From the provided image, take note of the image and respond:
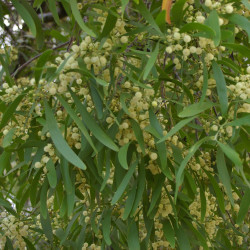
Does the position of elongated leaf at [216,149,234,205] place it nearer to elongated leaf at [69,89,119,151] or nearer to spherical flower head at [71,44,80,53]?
elongated leaf at [69,89,119,151]

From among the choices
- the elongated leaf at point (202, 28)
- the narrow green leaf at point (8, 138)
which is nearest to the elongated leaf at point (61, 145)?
the narrow green leaf at point (8, 138)

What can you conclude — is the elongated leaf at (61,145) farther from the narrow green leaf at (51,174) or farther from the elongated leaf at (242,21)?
the elongated leaf at (242,21)

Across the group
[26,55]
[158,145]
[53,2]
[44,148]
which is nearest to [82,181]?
[44,148]

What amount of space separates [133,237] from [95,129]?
0.31m

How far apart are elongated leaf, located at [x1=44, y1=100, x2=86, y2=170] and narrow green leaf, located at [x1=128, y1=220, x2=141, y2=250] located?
0.31m

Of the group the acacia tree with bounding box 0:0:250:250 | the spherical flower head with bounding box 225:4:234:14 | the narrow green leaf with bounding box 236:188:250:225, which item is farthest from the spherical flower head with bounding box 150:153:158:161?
the spherical flower head with bounding box 225:4:234:14

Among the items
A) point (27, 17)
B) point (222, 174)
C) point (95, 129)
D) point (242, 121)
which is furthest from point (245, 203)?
point (27, 17)

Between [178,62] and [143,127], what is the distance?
203mm

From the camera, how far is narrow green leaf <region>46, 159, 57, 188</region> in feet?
3.50

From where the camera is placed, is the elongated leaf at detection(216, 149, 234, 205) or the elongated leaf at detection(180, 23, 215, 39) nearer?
the elongated leaf at detection(180, 23, 215, 39)

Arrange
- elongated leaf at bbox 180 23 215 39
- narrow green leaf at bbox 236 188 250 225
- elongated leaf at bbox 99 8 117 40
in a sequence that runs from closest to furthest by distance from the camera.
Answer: elongated leaf at bbox 180 23 215 39, elongated leaf at bbox 99 8 117 40, narrow green leaf at bbox 236 188 250 225

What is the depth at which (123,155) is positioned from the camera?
0.97 meters

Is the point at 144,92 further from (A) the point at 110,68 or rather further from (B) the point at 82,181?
(B) the point at 82,181

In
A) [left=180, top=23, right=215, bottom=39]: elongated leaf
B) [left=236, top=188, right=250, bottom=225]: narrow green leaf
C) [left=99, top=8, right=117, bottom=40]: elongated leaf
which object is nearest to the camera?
[left=180, top=23, right=215, bottom=39]: elongated leaf
